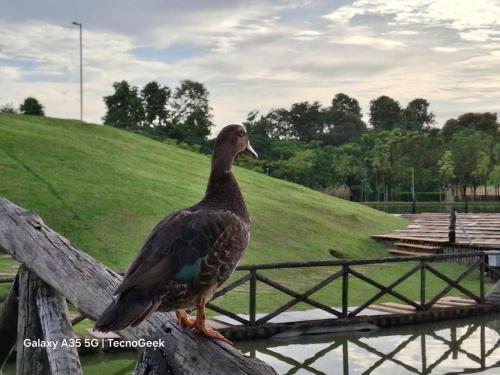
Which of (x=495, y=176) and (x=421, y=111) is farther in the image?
(x=421, y=111)

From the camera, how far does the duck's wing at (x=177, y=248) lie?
9.63 ft

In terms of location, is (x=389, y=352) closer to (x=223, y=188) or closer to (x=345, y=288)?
(x=345, y=288)

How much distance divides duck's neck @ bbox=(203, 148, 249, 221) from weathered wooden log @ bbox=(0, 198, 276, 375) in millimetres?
647

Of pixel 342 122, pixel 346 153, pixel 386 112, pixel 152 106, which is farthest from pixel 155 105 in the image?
pixel 386 112

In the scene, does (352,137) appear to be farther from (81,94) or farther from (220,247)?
(220,247)

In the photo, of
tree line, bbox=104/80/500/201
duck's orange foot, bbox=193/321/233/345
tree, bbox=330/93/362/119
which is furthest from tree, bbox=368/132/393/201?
duck's orange foot, bbox=193/321/233/345

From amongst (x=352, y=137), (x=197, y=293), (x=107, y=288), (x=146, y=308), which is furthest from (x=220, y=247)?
(x=352, y=137)

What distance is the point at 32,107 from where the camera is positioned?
59.8 metres

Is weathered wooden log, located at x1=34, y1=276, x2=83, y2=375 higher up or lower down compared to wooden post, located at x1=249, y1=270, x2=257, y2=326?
higher up

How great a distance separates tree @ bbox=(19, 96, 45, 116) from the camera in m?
59.5

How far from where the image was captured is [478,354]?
14.6m

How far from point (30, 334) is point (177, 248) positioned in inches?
78.3

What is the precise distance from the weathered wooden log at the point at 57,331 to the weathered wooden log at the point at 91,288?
22 centimetres

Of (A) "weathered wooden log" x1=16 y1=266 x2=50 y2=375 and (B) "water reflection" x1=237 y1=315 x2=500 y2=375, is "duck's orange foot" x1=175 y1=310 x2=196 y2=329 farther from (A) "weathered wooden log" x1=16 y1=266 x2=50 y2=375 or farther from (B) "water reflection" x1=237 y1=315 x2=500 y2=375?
(B) "water reflection" x1=237 y1=315 x2=500 y2=375
